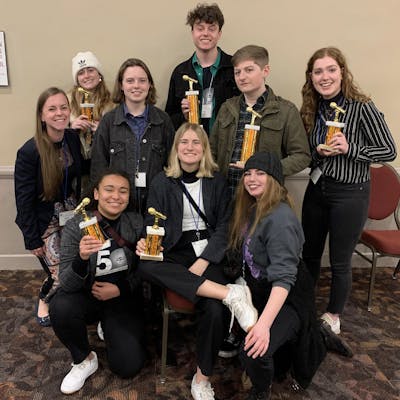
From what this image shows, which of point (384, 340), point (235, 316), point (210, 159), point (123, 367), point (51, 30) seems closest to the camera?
point (235, 316)

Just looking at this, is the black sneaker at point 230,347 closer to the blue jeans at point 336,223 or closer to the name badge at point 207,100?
the blue jeans at point 336,223

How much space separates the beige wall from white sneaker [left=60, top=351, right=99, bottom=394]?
201cm

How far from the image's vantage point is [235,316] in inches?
80.5

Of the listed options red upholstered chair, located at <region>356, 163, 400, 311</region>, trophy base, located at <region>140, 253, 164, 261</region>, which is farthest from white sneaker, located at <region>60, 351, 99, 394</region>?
red upholstered chair, located at <region>356, 163, 400, 311</region>

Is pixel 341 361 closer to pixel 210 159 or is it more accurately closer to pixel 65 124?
pixel 210 159

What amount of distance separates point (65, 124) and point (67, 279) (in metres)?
1.01

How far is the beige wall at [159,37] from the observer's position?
10.2 feet

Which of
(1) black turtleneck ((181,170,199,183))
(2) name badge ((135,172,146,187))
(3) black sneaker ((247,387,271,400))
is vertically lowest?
(3) black sneaker ((247,387,271,400))

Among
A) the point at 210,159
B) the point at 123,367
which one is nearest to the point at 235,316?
the point at 123,367

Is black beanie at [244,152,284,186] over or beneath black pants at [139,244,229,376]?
over

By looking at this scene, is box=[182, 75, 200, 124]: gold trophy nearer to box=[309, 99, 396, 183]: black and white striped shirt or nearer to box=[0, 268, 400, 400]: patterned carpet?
box=[309, 99, 396, 183]: black and white striped shirt

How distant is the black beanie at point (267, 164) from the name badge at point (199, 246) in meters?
0.52

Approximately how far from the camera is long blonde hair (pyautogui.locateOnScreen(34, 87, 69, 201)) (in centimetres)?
247

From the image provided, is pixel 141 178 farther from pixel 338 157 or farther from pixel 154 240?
pixel 338 157
